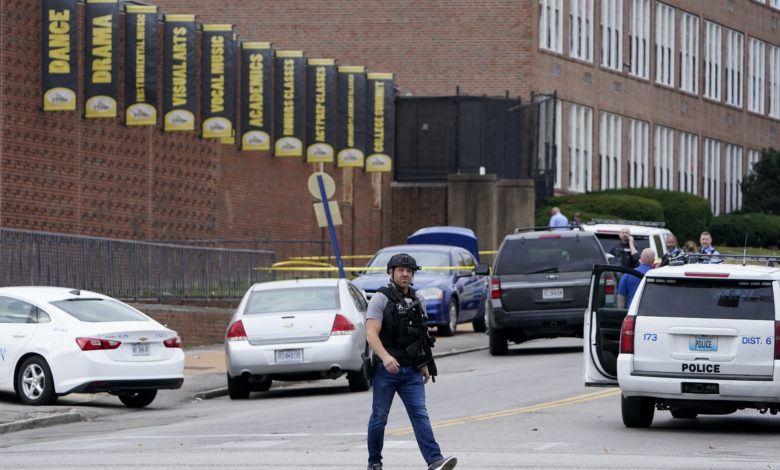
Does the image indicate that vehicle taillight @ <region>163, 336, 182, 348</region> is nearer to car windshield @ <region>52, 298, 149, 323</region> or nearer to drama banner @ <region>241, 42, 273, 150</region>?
car windshield @ <region>52, 298, 149, 323</region>

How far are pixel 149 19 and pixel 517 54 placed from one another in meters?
20.8

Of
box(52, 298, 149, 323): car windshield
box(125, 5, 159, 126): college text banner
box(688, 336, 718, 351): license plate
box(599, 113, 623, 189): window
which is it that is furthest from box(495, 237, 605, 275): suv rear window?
box(599, 113, 623, 189): window

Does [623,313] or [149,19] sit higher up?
[149,19]

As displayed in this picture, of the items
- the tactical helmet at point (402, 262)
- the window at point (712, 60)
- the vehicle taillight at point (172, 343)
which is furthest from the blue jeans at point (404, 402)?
the window at point (712, 60)

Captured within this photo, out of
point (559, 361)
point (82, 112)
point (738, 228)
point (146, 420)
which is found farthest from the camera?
point (738, 228)

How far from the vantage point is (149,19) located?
33875 mm

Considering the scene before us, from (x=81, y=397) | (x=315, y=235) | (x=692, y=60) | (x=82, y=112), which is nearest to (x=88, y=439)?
(x=81, y=397)

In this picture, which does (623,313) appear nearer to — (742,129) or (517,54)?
(517,54)

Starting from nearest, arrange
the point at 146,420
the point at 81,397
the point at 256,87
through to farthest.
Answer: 1. the point at 146,420
2. the point at 81,397
3. the point at 256,87

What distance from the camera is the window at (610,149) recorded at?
190 feet

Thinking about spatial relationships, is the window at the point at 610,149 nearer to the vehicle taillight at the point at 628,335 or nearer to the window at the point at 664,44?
the window at the point at 664,44

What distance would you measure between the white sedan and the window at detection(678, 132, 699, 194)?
153ft

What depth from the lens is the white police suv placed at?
15.0 metres

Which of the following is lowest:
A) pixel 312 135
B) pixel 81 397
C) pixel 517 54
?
pixel 81 397
